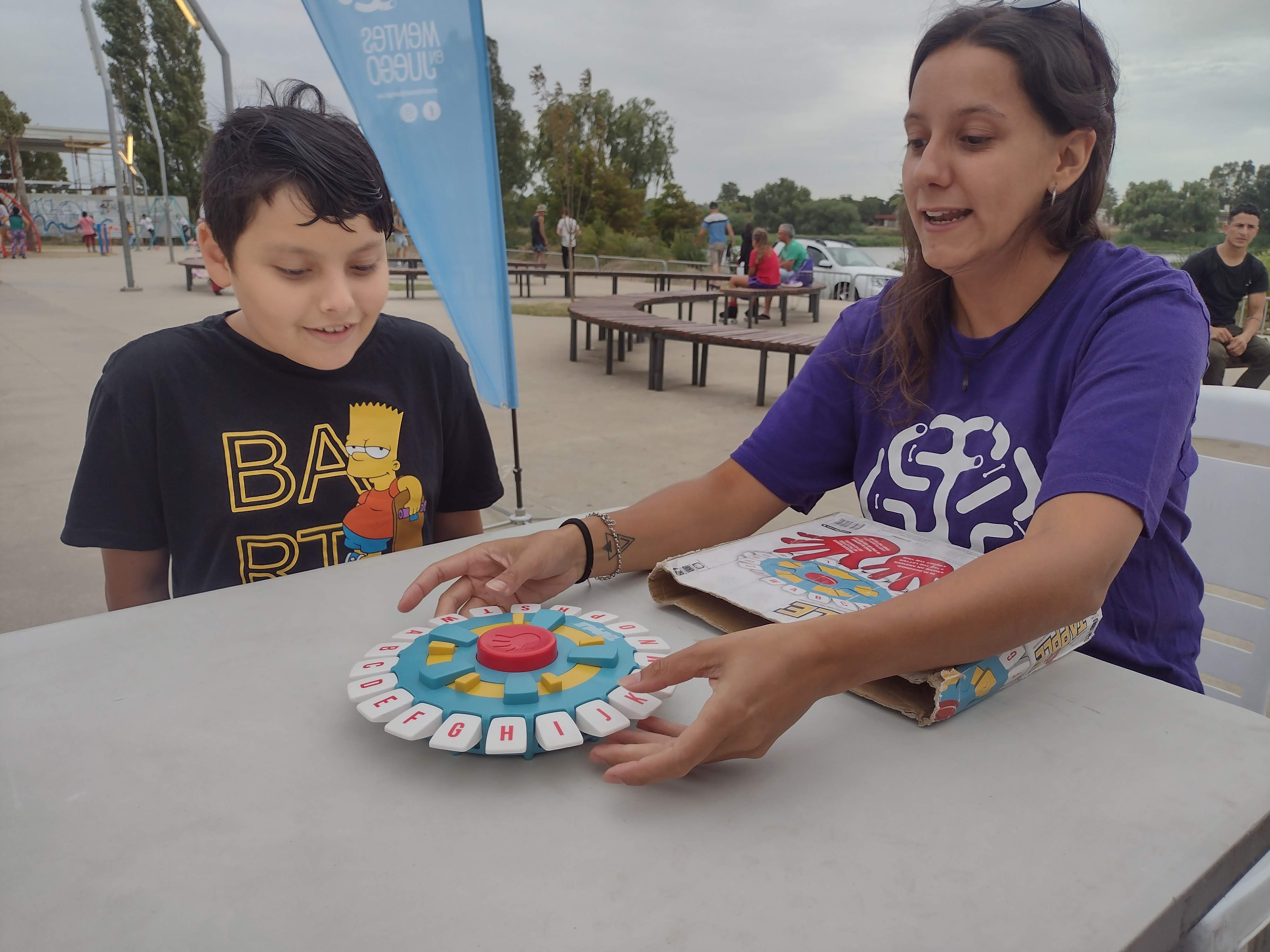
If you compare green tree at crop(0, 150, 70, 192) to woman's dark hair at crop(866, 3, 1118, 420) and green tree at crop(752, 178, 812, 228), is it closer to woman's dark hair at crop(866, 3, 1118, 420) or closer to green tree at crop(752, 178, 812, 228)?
green tree at crop(752, 178, 812, 228)

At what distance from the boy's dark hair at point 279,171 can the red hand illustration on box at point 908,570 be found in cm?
90

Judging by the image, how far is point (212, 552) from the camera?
52.2 inches

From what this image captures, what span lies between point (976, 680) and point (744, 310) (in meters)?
11.8

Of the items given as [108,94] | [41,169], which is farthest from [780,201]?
[41,169]

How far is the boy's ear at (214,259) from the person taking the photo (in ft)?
4.12

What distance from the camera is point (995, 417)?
1.17 meters

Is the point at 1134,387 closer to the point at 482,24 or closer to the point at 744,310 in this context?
the point at 482,24

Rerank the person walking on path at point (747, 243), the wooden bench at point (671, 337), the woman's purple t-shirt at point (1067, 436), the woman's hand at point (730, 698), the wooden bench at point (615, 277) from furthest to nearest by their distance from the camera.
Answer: the person walking on path at point (747, 243) → the wooden bench at point (615, 277) → the wooden bench at point (671, 337) → the woman's purple t-shirt at point (1067, 436) → the woman's hand at point (730, 698)

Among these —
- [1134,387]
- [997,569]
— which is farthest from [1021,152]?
[997,569]

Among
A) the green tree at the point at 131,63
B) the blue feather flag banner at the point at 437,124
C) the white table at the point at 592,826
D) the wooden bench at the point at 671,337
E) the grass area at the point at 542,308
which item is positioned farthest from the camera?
the green tree at the point at 131,63

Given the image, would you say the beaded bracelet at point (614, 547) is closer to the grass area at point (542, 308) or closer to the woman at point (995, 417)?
the woman at point (995, 417)

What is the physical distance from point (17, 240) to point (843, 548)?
2543cm

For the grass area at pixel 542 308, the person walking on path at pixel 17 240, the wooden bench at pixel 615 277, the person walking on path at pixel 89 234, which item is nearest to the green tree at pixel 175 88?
the person walking on path at pixel 89 234

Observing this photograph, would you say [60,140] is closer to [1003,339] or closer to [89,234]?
[89,234]
